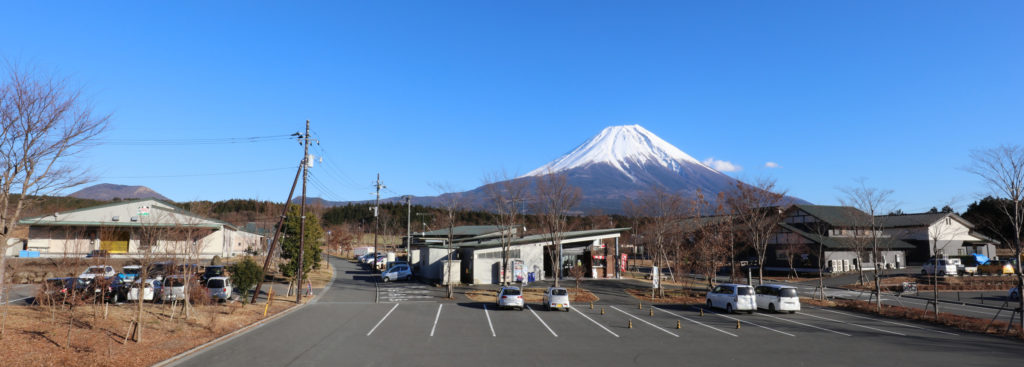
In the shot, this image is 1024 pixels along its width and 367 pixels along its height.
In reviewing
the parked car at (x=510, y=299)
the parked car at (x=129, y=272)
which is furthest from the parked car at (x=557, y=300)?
the parked car at (x=129, y=272)

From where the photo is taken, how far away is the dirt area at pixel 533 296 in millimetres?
32906

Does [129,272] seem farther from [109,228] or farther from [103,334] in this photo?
[109,228]

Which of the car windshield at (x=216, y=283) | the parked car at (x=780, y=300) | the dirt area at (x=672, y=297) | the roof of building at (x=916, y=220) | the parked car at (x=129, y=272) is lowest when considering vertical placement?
the dirt area at (x=672, y=297)

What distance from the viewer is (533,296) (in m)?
34.5

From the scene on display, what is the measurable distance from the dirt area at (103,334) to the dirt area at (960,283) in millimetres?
43514

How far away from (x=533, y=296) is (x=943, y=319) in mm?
20743

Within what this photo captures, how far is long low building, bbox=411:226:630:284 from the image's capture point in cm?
4275

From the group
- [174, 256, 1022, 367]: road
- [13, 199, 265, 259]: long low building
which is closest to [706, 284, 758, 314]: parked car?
[174, 256, 1022, 367]: road

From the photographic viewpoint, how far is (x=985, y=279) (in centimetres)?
4441

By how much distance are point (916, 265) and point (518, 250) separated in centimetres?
4976

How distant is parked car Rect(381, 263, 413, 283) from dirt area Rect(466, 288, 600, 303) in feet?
35.2

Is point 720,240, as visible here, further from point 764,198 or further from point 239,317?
point 239,317

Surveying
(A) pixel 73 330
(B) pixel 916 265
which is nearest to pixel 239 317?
(A) pixel 73 330

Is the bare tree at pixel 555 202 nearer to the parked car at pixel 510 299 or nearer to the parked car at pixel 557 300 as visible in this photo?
the parked car at pixel 557 300
